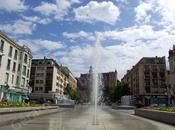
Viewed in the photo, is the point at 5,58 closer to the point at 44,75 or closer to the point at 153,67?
the point at 44,75

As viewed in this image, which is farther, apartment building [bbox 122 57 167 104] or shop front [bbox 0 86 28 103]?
apartment building [bbox 122 57 167 104]

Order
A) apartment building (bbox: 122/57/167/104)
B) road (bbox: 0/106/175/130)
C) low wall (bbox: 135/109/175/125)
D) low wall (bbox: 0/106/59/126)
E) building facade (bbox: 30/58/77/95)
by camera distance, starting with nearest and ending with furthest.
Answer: road (bbox: 0/106/175/130), low wall (bbox: 0/106/59/126), low wall (bbox: 135/109/175/125), building facade (bbox: 30/58/77/95), apartment building (bbox: 122/57/167/104)

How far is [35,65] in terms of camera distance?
10250cm

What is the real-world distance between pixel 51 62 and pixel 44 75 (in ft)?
20.0

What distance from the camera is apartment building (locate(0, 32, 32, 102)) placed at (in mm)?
49844

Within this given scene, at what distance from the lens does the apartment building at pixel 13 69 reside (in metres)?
49.8

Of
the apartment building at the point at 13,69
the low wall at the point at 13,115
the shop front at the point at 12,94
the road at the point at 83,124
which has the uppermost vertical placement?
the apartment building at the point at 13,69

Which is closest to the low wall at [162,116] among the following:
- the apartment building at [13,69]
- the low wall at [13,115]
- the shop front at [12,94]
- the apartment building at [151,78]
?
the low wall at [13,115]

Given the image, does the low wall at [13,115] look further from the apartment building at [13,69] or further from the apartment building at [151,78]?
the apartment building at [151,78]

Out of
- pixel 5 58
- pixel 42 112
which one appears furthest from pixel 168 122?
pixel 5 58

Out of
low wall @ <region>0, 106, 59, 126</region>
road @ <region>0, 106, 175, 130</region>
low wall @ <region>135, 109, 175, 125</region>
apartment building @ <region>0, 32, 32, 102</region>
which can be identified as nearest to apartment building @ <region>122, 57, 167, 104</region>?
apartment building @ <region>0, 32, 32, 102</region>

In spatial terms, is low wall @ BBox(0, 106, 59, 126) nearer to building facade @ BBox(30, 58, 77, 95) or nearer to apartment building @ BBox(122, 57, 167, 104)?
building facade @ BBox(30, 58, 77, 95)

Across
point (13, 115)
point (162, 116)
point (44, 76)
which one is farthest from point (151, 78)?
point (13, 115)

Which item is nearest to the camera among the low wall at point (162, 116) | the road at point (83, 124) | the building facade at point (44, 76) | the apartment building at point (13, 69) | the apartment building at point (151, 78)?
the road at point (83, 124)
